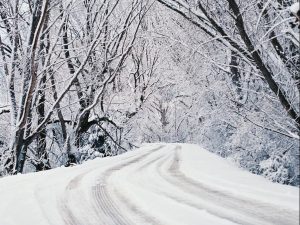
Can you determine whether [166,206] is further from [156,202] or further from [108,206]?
[108,206]

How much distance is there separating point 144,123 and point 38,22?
2954 cm

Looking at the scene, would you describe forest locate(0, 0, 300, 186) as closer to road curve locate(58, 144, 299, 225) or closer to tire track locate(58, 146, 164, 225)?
road curve locate(58, 144, 299, 225)

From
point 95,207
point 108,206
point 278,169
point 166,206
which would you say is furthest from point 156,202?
point 278,169

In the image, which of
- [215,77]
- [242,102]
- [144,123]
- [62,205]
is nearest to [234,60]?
[242,102]

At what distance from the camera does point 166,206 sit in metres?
4.33

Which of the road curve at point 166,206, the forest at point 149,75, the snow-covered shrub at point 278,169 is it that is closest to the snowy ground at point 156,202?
the road curve at point 166,206

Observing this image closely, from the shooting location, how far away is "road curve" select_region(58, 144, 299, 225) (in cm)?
356

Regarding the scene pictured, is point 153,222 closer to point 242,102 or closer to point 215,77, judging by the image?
point 242,102

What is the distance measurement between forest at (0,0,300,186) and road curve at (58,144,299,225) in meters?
1.78

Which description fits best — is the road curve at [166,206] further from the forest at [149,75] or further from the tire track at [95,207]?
the forest at [149,75]

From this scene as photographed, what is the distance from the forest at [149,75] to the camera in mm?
9094

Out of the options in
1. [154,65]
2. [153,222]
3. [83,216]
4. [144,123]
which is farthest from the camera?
[144,123]

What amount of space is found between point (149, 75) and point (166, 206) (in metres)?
24.9

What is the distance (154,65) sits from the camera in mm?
29938
